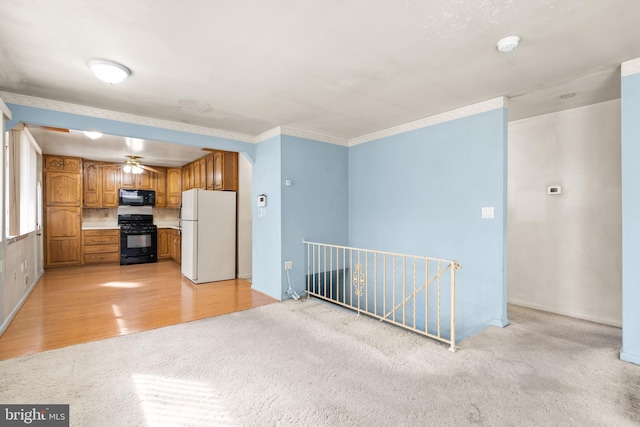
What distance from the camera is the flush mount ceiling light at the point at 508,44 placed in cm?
212

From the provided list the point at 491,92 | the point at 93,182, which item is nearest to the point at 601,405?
the point at 491,92

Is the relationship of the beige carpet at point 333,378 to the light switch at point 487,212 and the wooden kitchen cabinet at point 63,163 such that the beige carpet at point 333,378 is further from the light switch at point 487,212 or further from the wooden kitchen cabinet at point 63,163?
the wooden kitchen cabinet at point 63,163

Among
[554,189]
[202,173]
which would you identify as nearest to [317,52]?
[554,189]

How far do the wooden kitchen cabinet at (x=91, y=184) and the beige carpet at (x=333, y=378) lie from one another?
5.42m

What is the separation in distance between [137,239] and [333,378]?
21.4ft

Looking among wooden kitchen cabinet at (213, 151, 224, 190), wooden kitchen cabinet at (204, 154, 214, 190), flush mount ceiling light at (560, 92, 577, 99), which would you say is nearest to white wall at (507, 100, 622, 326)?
flush mount ceiling light at (560, 92, 577, 99)

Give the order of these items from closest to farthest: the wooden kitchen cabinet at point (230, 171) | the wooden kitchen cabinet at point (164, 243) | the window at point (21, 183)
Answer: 1. the window at point (21, 183)
2. the wooden kitchen cabinet at point (230, 171)
3. the wooden kitchen cabinet at point (164, 243)

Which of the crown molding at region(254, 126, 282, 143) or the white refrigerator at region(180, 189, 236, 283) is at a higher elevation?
the crown molding at region(254, 126, 282, 143)

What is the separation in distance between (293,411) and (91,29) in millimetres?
2732

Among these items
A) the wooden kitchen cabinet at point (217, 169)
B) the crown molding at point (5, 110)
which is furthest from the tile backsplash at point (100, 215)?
the crown molding at point (5, 110)

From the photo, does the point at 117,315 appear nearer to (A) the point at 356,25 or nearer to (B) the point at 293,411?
(B) the point at 293,411

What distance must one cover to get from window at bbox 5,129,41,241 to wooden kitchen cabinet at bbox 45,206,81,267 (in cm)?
133

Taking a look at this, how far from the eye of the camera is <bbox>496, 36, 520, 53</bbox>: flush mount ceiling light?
2.12 metres

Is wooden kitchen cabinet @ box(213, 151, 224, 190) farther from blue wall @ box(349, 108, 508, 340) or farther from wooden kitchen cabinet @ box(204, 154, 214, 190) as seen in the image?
blue wall @ box(349, 108, 508, 340)
